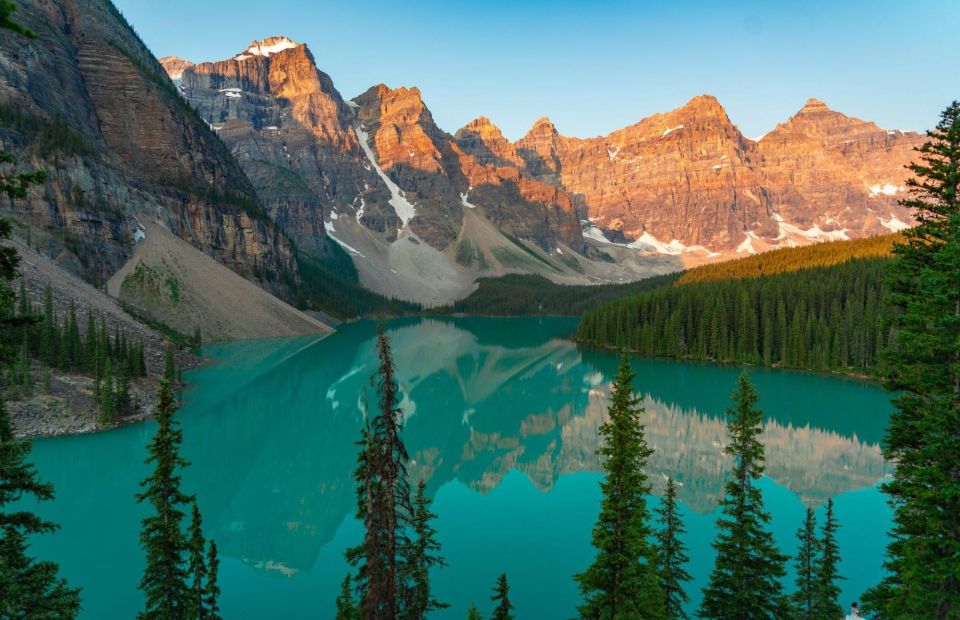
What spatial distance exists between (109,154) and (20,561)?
440 feet

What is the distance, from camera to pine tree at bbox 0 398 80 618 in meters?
8.99

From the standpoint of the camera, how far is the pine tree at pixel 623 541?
13.4m

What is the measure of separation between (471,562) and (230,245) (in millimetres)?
133443

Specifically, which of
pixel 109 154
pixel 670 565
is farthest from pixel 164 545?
pixel 109 154

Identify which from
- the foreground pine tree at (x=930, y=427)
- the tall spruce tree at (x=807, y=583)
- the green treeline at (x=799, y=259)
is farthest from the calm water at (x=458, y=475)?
the green treeline at (x=799, y=259)

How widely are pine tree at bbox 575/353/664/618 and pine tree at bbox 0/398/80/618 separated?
11.2 meters

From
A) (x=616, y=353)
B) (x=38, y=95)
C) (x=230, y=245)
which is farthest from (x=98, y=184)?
(x=616, y=353)

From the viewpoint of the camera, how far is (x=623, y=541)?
1380cm

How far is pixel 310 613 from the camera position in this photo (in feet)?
66.4

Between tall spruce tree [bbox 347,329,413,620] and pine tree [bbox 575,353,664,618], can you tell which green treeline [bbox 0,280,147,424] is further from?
pine tree [bbox 575,353,664,618]

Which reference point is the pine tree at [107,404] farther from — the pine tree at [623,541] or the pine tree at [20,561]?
the pine tree at [623,541]

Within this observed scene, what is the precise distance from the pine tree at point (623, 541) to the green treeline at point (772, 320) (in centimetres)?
7511

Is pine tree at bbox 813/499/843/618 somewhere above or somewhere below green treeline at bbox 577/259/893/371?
below

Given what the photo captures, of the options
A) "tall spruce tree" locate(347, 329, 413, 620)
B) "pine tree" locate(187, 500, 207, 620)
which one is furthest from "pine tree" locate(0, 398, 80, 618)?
"tall spruce tree" locate(347, 329, 413, 620)
